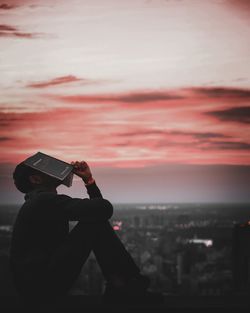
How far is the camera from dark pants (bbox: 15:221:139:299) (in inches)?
88.4

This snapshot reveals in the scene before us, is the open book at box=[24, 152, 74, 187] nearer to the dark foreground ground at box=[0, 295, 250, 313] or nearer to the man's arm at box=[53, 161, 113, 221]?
the man's arm at box=[53, 161, 113, 221]

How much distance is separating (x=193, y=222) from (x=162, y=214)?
4.72 ft

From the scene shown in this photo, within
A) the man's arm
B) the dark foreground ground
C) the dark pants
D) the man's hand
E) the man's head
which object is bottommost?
the dark foreground ground

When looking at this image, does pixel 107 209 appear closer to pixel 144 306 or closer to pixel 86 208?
pixel 86 208

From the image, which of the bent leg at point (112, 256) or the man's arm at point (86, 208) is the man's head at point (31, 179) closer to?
the man's arm at point (86, 208)

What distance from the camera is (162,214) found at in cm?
1714

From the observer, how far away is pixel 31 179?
2430mm

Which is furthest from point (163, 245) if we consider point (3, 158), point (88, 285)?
point (3, 158)

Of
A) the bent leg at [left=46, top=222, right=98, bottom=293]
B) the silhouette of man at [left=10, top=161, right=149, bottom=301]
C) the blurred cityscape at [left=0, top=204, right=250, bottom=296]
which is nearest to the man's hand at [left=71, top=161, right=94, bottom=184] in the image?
the silhouette of man at [left=10, top=161, right=149, bottom=301]

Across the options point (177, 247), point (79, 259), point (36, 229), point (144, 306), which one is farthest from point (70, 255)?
point (177, 247)

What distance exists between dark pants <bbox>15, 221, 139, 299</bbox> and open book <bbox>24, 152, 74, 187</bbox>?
9.7 inches

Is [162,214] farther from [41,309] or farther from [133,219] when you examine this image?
[41,309]

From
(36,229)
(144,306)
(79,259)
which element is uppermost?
(36,229)

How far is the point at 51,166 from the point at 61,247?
36cm
